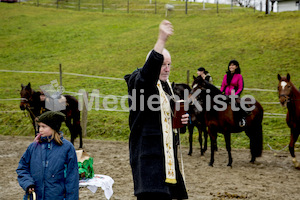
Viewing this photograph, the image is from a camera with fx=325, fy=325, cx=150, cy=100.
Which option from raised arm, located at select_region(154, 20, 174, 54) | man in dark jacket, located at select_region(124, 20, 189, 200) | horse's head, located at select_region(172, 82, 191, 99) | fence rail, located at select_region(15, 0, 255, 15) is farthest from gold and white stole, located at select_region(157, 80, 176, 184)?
fence rail, located at select_region(15, 0, 255, 15)

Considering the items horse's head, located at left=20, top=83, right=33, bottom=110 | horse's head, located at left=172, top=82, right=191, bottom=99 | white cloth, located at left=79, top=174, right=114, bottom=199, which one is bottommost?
white cloth, located at left=79, top=174, right=114, bottom=199

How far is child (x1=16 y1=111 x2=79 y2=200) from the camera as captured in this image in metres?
3.18


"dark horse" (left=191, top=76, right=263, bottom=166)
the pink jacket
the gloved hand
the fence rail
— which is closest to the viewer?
the gloved hand

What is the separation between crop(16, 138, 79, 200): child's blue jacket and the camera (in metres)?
3.18

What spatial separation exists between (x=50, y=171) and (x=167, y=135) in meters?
1.34

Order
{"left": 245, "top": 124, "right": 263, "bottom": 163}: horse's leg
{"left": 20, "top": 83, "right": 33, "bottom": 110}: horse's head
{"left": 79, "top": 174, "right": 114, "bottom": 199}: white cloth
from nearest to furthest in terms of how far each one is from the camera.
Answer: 1. {"left": 79, "top": 174, "right": 114, "bottom": 199}: white cloth
2. {"left": 245, "top": 124, "right": 263, "bottom": 163}: horse's leg
3. {"left": 20, "top": 83, "right": 33, "bottom": 110}: horse's head

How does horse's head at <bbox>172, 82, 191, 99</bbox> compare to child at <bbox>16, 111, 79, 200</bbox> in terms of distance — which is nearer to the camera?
child at <bbox>16, 111, 79, 200</bbox>

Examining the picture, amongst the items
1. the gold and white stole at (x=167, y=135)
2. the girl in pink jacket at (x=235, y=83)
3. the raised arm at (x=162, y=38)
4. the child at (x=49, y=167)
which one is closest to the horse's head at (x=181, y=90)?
the girl in pink jacket at (x=235, y=83)

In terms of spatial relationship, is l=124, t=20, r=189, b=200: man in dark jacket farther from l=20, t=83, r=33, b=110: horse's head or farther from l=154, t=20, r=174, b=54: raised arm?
l=20, t=83, r=33, b=110: horse's head

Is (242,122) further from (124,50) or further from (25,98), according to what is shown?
(124,50)

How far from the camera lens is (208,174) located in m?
7.41

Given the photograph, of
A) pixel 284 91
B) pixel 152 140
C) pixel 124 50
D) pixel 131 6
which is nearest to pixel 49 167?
pixel 152 140

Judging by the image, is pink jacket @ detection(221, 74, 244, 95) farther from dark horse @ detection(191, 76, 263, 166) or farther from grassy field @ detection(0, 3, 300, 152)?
grassy field @ detection(0, 3, 300, 152)

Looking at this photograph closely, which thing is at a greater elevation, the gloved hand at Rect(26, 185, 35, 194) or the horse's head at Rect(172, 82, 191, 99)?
the horse's head at Rect(172, 82, 191, 99)
